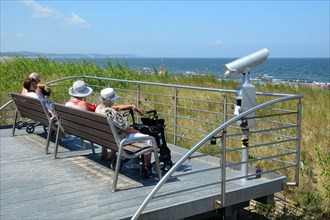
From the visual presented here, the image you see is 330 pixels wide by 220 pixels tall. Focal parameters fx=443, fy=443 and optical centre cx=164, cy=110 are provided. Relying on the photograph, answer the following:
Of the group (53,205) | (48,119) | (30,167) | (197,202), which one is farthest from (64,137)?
(197,202)

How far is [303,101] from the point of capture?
12.7 meters

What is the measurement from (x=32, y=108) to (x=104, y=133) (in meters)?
2.51

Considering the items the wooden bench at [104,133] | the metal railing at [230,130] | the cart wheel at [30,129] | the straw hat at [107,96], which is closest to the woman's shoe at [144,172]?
the wooden bench at [104,133]

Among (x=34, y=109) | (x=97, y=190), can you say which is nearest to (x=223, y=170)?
(x=97, y=190)

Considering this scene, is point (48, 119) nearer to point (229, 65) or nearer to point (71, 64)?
point (229, 65)

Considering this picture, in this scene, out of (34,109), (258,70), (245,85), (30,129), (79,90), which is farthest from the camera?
(258,70)

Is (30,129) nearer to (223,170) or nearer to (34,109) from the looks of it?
(34,109)

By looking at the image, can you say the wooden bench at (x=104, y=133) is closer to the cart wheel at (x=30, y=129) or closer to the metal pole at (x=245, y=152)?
the metal pole at (x=245, y=152)

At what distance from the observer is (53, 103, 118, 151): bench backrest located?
16.7 ft

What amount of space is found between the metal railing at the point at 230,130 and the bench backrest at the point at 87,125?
1.00 metres

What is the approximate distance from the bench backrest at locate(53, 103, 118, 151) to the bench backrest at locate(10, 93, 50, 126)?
505 mm

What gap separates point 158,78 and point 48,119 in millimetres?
9372

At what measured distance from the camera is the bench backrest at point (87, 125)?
5.08 metres

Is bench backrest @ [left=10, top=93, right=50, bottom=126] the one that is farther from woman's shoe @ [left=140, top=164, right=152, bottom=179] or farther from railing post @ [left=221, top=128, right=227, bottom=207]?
railing post @ [left=221, top=128, right=227, bottom=207]
